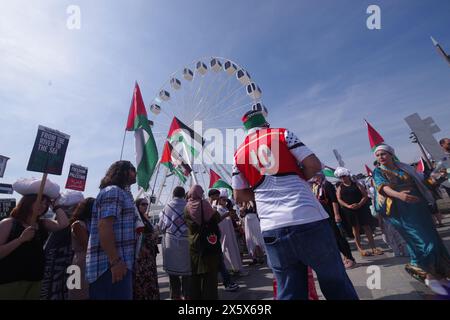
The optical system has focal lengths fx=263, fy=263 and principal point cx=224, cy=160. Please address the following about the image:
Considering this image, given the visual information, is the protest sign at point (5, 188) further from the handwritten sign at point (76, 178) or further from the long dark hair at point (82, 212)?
the long dark hair at point (82, 212)

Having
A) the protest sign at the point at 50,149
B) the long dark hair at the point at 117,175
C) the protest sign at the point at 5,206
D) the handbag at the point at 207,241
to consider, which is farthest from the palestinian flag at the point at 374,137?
the protest sign at the point at 5,206

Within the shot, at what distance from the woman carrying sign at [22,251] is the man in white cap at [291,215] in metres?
1.87

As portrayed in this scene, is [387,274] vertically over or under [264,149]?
under

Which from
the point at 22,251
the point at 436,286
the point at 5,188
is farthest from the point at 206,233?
the point at 5,188

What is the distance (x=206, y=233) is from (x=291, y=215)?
79.5 inches

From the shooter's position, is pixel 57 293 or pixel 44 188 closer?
pixel 44 188

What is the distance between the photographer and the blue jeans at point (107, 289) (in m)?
2.06

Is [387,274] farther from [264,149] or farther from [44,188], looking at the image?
[44,188]

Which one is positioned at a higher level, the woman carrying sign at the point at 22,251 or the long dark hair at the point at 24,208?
the long dark hair at the point at 24,208
